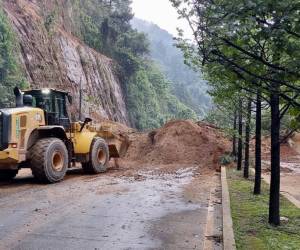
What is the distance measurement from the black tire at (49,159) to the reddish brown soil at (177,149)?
5.88 meters

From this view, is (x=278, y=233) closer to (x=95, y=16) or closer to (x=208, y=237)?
(x=208, y=237)

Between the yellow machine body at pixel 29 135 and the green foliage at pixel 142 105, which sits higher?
the green foliage at pixel 142 105

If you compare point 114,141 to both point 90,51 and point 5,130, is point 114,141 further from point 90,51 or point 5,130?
point 90,51

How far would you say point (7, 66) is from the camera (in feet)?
98.8

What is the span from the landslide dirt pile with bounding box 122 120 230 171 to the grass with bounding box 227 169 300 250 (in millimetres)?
8407

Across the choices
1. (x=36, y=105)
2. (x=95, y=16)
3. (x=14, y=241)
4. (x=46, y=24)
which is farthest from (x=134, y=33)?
(x=14, y=241)

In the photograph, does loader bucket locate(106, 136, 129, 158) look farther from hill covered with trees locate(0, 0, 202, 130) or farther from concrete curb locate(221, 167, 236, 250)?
hill covered with trees locate(0, 0, 202, 130)

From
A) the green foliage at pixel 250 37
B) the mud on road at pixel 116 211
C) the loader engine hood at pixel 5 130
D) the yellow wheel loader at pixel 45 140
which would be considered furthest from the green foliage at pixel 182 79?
the green foliage at pixel 250 37

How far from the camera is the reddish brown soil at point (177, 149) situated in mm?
20938

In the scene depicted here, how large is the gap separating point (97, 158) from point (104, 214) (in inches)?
307

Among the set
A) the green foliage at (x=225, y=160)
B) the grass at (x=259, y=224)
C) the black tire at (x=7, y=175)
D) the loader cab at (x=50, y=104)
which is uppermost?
the loader cab at (x=50, y=104)

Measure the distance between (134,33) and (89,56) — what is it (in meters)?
16.0

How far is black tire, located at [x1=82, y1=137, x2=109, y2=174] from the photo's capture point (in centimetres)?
1672

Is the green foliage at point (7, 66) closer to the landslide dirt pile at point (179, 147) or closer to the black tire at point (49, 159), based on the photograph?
the landslide dirt pile at point (179, 147)
